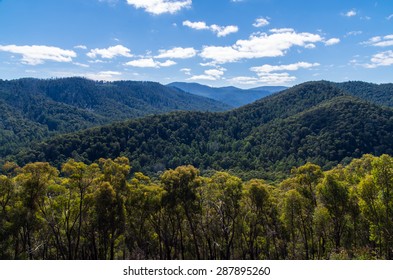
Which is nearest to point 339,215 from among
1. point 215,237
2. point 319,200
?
point 319,200

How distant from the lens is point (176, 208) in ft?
94.2

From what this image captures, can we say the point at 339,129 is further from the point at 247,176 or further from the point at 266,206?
the point at 266,206

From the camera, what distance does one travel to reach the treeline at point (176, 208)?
2372 cm

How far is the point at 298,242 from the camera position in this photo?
Result: 123 ft

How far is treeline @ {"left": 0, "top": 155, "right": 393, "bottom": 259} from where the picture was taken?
23719 mm

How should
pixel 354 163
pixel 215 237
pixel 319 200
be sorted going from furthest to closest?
pixel 354 163 → pixel 215 237 → pixel 319 200

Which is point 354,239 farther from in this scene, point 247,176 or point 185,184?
point 247,176

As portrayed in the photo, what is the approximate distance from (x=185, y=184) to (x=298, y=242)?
18.4 meters

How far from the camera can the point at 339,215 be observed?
29.0m

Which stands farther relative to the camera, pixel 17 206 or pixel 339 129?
pixel 339 129
